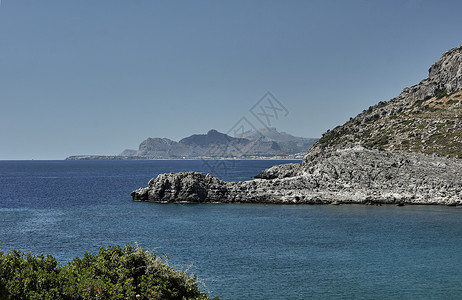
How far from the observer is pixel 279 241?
136 ft

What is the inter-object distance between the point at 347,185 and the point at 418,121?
55894mm

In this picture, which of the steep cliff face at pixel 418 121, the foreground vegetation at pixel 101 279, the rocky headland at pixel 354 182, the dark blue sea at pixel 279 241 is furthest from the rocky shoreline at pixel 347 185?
the foreground vegetation at pixel 101 279

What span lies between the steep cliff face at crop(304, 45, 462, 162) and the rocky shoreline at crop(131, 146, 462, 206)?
70.0ft

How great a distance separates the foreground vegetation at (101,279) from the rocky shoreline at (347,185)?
52.2 m

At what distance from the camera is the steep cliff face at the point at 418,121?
9781cm

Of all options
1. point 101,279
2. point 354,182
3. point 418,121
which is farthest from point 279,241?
point 418,121

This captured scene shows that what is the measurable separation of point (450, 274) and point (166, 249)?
77.4 feet

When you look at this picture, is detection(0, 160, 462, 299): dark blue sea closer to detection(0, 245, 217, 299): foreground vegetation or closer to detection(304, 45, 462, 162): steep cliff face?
detection(0, 245, 217, 299): foreground vegetation

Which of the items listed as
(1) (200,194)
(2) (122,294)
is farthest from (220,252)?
(1) (200,194)

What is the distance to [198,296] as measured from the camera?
1770 cm

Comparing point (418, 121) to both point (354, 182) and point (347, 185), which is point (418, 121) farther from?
point (347, 185)

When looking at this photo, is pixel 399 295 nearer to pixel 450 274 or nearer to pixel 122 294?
pixel 450 274

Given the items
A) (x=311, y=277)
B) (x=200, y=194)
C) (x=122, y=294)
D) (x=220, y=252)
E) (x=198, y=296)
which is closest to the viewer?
(x=122, y=294)

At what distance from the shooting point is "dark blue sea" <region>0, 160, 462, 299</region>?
27.8 meters
